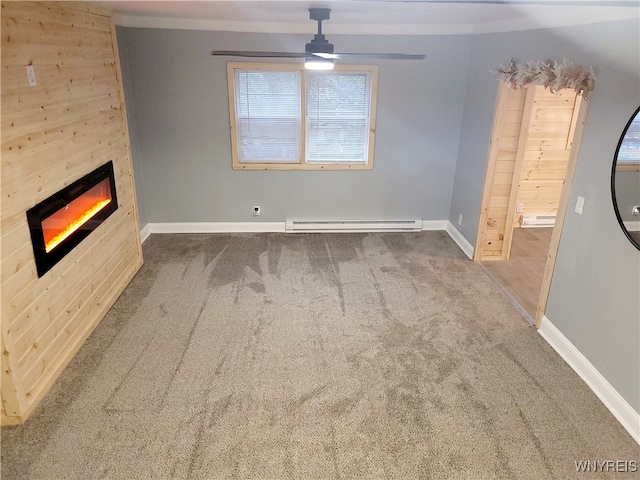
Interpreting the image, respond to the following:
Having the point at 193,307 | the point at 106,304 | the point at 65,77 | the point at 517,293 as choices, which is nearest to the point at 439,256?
the point at 517,293

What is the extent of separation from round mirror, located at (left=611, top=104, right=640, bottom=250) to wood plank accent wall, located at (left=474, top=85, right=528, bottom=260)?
173cm

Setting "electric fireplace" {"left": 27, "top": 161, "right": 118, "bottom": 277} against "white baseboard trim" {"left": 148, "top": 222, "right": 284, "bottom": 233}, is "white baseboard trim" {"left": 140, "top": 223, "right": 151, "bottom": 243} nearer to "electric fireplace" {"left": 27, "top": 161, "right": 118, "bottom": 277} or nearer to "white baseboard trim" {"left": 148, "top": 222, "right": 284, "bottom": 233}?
"white baseboard trim" {"left": 148, "top": 222, "right": 284, "bottom": 233}

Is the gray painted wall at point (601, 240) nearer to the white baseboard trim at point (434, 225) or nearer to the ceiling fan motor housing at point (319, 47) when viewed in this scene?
the ceiling fan motor housing at point (319, 47)

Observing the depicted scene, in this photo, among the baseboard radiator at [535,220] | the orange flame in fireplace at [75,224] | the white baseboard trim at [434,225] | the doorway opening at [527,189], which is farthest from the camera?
the baseboard radiator at [535,220]

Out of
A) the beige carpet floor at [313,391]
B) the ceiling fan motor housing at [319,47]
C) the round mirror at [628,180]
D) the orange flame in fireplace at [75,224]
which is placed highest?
the ceiling fan motor housing at [319,47]

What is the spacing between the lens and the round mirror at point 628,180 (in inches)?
101

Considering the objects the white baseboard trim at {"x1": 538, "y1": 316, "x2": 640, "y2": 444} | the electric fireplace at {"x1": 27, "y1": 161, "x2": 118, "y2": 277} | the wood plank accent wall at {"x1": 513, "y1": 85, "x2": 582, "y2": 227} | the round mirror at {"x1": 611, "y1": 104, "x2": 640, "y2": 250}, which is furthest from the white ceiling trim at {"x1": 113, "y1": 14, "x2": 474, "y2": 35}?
the white baseboard trim at {"x1": 538, "y1": 316, "x2": 640, "y2": 444}

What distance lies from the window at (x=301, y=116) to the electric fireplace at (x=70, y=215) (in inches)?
69.1

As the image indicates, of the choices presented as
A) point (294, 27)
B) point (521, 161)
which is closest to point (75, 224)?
point (294, 27)

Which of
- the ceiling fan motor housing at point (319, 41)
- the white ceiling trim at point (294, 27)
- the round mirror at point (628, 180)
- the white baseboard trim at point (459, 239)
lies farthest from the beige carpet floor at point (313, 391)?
the white ceiling trim at point (294, 27)

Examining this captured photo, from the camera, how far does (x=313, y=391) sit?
9.40ft

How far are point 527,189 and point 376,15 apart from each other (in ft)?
10.8

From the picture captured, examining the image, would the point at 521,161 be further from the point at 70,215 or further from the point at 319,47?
the point at 70,215

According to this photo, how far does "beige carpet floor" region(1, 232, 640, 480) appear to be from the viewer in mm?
2365
